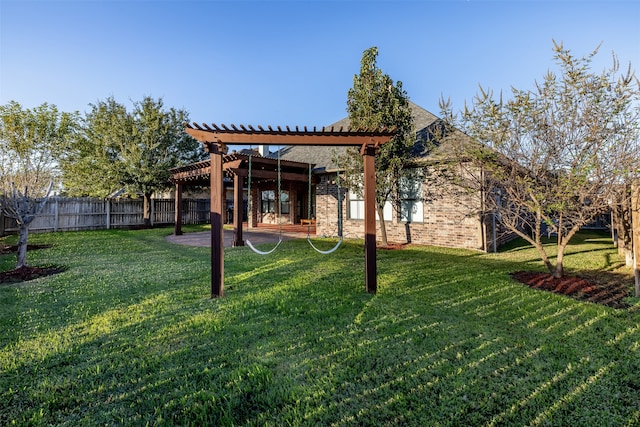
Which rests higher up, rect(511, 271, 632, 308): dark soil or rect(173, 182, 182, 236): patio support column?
rect(173, 182, 182, 236): patio support column

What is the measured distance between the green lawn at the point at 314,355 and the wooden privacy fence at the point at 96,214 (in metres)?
12.7

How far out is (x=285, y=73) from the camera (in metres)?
14.5

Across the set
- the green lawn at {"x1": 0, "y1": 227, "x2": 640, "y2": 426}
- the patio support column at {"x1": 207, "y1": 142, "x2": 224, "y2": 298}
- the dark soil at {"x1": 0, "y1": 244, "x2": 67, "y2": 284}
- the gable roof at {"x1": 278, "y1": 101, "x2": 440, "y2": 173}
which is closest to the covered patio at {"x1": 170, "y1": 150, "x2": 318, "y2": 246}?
the gable roof at {"x1": 278, "y1": 101, "x2": 440, "y2": 173}

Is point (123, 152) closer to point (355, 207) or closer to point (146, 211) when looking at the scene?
point (146, 211)

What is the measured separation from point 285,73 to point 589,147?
12.9 m

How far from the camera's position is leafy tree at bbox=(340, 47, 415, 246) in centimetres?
938

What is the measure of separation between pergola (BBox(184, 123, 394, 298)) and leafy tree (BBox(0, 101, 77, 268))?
5.47 meters

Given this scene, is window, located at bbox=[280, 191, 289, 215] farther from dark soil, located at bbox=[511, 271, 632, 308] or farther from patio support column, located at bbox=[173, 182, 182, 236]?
dark soil, located at bbox=[511, 271, 632, 308]

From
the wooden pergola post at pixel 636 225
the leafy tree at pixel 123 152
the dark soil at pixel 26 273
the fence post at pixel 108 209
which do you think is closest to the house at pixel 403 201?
the wooden pergola post at pixel 636 225

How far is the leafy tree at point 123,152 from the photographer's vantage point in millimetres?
17391

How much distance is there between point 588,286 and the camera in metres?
5.01

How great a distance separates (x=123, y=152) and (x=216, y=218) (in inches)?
671

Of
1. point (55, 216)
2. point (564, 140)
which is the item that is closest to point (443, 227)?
point (564, 140)

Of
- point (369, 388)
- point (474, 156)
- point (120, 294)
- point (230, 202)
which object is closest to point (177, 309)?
point (120, 294)
